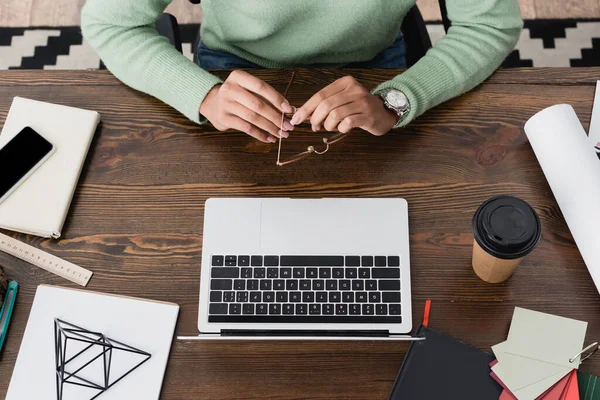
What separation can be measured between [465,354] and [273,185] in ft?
1.38

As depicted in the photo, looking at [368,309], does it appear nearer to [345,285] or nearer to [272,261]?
[345,285]

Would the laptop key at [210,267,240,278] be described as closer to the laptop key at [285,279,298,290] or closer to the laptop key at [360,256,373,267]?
the laptop key at [285,279,298,290]

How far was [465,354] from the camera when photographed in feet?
2.82

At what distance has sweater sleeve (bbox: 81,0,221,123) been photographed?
984 millimetres

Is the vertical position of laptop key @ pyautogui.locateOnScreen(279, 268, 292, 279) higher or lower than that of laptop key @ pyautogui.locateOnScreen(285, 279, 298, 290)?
higher

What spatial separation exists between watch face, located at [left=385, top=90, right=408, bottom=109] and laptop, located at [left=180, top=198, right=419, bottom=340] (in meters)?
0.17

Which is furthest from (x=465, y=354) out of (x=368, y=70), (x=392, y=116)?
(x=368, y=70)

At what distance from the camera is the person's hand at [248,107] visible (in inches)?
36.4

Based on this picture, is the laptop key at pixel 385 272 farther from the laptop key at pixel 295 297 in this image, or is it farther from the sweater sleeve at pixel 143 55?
the sweater sleeve at pixel 143 55

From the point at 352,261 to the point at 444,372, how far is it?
22 cm

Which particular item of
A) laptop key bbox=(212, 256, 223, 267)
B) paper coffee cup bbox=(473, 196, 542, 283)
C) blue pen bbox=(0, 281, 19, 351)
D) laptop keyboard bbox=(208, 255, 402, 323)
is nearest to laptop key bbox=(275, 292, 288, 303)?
laptop keyboard bbox=(208, 255, 402, 323)

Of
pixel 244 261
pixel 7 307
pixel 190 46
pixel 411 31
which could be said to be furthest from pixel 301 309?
pixel 190 46

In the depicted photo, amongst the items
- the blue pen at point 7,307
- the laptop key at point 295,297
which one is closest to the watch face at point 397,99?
the laptop key at point 295,297

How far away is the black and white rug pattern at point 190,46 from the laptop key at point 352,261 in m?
1.23
